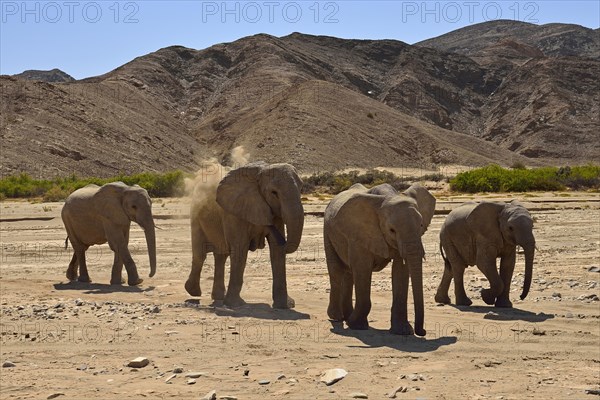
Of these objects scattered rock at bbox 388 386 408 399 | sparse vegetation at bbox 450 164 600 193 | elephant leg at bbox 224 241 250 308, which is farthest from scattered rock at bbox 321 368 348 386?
sparse vegetation at bbox 450 164 600 193

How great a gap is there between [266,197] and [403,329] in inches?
137

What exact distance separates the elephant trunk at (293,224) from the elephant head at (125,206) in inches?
185

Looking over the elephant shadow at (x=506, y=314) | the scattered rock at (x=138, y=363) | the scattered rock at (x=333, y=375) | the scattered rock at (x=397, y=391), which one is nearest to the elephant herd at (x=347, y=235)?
the elephant shadow at (x=506, y=314)

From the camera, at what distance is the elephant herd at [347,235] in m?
11.6

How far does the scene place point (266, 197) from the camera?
13969 millimetres

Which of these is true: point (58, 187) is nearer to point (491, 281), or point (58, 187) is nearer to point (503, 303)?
point (491, 281)

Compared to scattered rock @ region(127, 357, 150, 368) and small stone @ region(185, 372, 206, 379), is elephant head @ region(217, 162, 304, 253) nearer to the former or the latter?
scattered rock @ region(127, 357, 150, 368)

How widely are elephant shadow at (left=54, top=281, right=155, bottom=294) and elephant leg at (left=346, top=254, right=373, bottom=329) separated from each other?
5.87m

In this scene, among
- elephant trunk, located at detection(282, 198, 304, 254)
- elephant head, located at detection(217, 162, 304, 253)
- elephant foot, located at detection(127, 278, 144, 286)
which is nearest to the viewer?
elephant trunk, located at detection(282, 198, 304, 254)

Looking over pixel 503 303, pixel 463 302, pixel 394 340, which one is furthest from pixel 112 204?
pixel 394 340

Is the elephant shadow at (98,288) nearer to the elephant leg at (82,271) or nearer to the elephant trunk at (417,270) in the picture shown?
the elephant leg at (82,271)

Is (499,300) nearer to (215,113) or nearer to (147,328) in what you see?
(147,328)

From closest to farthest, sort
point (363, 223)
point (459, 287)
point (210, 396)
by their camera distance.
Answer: point (210, 396), point (363, 223), point (459, 287)

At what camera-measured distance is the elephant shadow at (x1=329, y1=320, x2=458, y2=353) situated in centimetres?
1098
